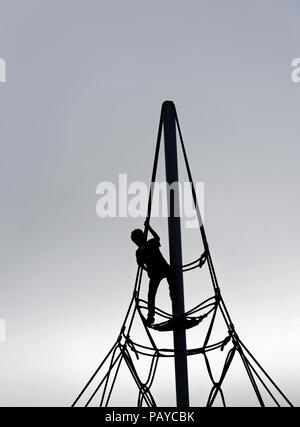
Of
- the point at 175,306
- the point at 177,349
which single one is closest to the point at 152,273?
the point at 175,306

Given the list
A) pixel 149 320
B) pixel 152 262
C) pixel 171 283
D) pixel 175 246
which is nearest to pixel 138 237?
pixel 152 262

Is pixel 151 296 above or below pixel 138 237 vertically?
below

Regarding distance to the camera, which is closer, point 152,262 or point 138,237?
point 152,262

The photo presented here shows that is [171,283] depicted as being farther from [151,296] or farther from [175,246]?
[175,246]

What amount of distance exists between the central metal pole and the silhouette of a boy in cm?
22

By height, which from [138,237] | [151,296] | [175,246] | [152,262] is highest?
[138,237]

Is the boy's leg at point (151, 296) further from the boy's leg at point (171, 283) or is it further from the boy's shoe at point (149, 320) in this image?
the boy's leg at point (171, 283)

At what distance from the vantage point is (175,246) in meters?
12.8

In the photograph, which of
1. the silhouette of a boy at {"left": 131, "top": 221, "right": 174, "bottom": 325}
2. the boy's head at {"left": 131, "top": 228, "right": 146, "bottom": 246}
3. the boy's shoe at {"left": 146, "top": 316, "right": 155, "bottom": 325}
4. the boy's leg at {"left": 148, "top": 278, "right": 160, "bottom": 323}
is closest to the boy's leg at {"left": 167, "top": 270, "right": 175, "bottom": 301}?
the silhouette of a boy at {"left": 131, "top": 221, "right": 174, "bottom": 325}

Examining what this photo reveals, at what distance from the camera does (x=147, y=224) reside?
12797 mm

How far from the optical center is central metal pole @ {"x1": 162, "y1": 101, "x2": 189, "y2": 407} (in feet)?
40.0

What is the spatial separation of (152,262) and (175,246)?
2.08ft
